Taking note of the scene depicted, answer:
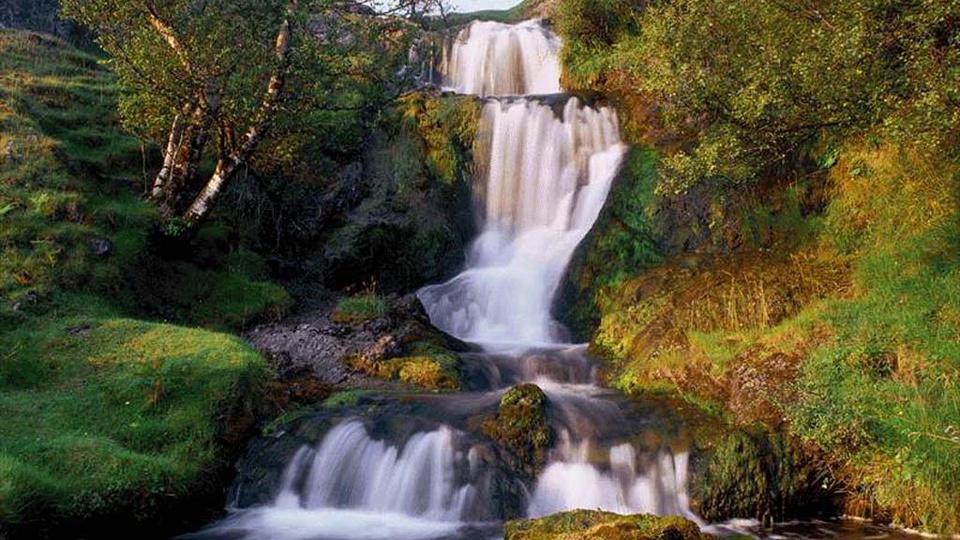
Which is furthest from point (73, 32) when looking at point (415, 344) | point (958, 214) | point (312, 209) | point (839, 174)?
point (958, 214)

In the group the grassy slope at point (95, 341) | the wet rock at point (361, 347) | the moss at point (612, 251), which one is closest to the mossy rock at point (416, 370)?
Result: the wet rock at point (361, 347)

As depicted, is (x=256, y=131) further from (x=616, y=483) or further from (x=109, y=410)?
(x=616, y=483)

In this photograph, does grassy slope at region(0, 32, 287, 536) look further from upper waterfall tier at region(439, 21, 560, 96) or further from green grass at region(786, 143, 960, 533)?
upper waterfall tier at region(439, 21, 560, 96)

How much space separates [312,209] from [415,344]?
256 inches

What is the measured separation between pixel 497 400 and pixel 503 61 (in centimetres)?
1841

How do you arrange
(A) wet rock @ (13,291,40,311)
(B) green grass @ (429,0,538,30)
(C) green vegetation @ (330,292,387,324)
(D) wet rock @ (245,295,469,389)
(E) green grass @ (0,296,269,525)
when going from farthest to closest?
(B) green grass @ (429,0,538,30)
(C) green vegetation @ (330,292,387,324)
(D) wet rock @ (245,295,469,389)
(A) wet rock @ (13,291,40,311)
(E) green grass @ (0,296,269,525)

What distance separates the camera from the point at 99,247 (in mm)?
13672

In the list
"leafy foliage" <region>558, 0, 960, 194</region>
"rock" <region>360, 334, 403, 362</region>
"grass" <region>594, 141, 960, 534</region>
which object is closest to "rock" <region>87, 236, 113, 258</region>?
"rock" <region>360, 334, 403, 362</region>

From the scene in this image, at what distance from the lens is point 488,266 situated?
711 inches

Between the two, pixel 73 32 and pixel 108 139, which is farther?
pixel 73 32

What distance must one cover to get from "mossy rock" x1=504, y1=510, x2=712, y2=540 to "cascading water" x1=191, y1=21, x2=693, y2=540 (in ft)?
4.67

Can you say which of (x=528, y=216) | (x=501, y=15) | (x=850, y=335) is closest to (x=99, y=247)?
(x=528, y=216)

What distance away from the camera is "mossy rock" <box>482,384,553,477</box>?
9.46 meters

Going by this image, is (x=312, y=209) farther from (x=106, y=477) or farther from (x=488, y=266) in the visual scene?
(x=106, y=477)
